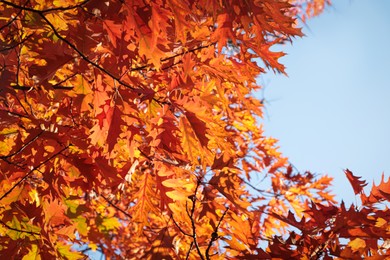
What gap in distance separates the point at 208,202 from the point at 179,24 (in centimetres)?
98

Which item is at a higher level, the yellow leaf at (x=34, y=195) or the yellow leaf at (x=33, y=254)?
the yellow leaf at (x=34, y=195)

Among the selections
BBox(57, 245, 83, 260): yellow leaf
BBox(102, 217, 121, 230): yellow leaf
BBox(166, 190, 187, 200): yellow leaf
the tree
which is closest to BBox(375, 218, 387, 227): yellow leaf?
the tree

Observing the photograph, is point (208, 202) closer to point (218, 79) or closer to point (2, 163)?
point (218, 79)

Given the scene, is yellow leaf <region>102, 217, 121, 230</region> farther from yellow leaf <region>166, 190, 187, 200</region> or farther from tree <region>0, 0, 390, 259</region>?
yellow leaf <region>166, 190, 187, 200</region>

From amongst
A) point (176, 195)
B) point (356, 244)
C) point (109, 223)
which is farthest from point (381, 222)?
point (109, 223)

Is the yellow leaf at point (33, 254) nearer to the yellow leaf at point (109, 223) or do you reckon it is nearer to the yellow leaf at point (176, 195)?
the yellow leaf at point (176, 195)

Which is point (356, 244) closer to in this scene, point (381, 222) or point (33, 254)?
point (381, 222)

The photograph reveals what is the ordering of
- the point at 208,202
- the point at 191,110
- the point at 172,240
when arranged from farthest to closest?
1. the point at 172,240
2. the point at 208,202
3. the point at 191,110

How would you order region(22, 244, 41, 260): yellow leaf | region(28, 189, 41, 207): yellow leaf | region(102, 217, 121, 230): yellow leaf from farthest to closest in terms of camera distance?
region(102, 217, 121, 230): yellow leaf < region(28, 189, 41, 207): yellow leaf < region(22, 244, 41, 260): yellow leaf

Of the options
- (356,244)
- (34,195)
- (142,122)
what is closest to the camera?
(356,244)

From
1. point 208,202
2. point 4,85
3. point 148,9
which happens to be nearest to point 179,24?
point 148,9

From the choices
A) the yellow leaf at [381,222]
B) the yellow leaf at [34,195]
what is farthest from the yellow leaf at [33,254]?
the yellow leaf at [381,222]

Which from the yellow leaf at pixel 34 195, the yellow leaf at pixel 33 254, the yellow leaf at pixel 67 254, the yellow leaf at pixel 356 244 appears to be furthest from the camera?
the yellow leaf at pixel 34 195

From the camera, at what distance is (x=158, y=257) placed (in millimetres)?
2248
